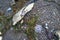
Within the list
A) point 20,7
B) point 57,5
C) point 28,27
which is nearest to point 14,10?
point 20,7

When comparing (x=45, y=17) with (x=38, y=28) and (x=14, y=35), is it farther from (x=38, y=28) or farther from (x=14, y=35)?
(x=14, y=35)

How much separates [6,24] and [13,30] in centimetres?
18

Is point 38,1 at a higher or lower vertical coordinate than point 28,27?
higher

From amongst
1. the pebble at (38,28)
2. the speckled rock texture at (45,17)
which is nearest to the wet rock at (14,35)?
the speckled rock texture at (45,17)

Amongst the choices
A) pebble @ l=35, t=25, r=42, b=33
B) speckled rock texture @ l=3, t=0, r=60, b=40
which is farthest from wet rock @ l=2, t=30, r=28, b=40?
pebble @ l=35, t=25, r=42, b=33

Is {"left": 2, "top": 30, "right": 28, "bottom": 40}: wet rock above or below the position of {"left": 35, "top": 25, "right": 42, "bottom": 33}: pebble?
below

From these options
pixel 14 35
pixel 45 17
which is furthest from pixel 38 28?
pixel 14 35

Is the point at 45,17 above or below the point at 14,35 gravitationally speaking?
above

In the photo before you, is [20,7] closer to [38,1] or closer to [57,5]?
[38,1]

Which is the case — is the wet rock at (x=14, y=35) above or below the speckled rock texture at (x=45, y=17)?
below

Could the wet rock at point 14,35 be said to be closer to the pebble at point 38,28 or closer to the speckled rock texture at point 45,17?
the speckled rock texture at point 45,17

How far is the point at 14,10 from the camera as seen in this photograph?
104 inches

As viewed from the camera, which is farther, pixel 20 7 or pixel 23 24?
pixel 20 7

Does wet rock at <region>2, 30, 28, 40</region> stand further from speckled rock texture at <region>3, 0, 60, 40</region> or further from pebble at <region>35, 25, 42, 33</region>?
pebble at <region>35, 25, 42, 33</region>
